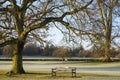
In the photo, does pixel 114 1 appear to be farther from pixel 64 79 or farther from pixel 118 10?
pixel 64 79

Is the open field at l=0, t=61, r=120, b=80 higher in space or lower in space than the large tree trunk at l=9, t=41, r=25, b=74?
lower


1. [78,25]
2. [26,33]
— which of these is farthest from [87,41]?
[26,33]

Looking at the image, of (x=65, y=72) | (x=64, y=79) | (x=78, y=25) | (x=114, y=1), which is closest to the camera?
(x=64, y=79)

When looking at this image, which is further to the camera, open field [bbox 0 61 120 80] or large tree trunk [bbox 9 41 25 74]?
large tree trunk [bbox 9 41 25 74]

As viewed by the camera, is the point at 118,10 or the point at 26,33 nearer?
the point at 118,10

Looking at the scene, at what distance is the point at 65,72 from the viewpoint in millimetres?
33438

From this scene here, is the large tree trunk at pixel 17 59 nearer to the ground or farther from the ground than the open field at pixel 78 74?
farther from the ground

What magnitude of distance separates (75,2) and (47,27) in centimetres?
532

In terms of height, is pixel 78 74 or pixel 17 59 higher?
pixel 17 59

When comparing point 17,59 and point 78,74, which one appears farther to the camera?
point 17,59

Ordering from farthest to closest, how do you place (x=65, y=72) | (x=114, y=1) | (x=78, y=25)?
(x=65, y=72) < (x=78, y=25) < (x=114, y=1)

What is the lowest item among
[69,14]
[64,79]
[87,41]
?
[64,79]

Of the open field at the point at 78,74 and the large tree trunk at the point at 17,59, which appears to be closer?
the open field at the point at 78,74

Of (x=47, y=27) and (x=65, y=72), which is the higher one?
(x=47, y=27)
